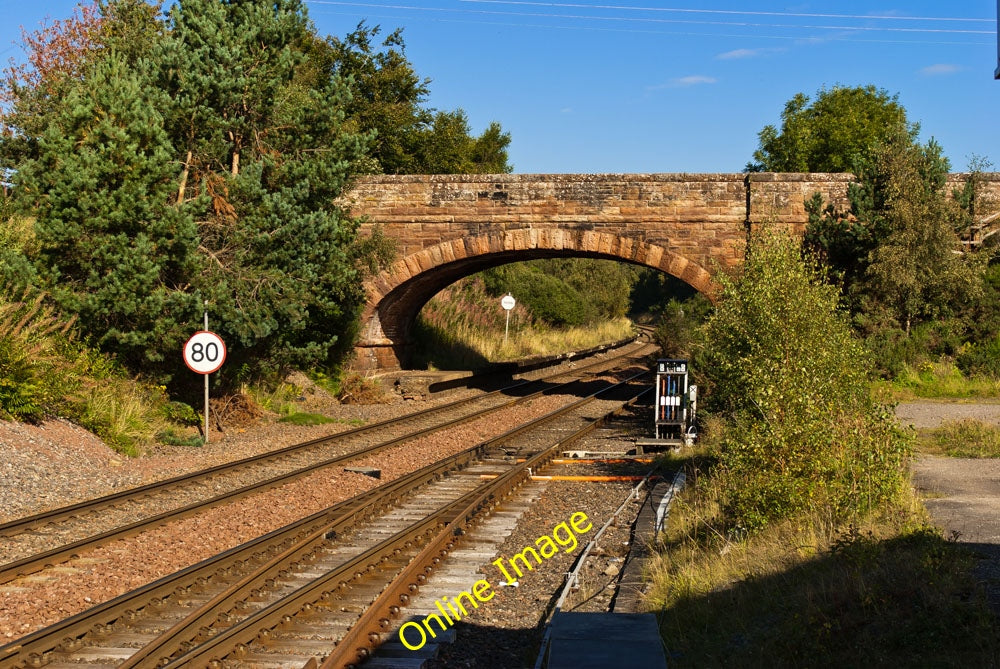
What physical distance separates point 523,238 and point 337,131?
571cm

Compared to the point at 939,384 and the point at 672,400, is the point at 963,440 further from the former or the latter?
the point at 939,384

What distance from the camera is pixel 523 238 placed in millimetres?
23688

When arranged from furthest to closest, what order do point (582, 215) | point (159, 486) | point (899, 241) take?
point (582, 215) < point (899, 241) < point (159, 486)

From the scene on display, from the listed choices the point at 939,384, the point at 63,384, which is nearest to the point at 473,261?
the point at 939,384

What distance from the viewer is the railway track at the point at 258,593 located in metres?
6.04

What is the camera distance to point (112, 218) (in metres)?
14.8

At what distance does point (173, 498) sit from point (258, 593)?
161 inches

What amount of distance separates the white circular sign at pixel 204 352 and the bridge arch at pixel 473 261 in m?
8.85

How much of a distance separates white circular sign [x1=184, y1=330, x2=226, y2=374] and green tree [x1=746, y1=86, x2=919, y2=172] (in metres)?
27.4

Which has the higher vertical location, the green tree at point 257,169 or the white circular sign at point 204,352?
the green tree at point 257,169

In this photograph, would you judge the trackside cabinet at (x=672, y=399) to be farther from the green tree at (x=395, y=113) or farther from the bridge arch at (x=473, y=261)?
the green tree at (x=395, y=113)

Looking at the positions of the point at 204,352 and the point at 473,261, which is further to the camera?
the point at 473,261

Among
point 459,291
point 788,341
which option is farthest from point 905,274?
point 459,291

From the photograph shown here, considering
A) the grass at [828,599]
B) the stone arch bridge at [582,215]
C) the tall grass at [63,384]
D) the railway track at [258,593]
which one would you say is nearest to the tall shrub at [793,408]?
the grass at [828,599]
